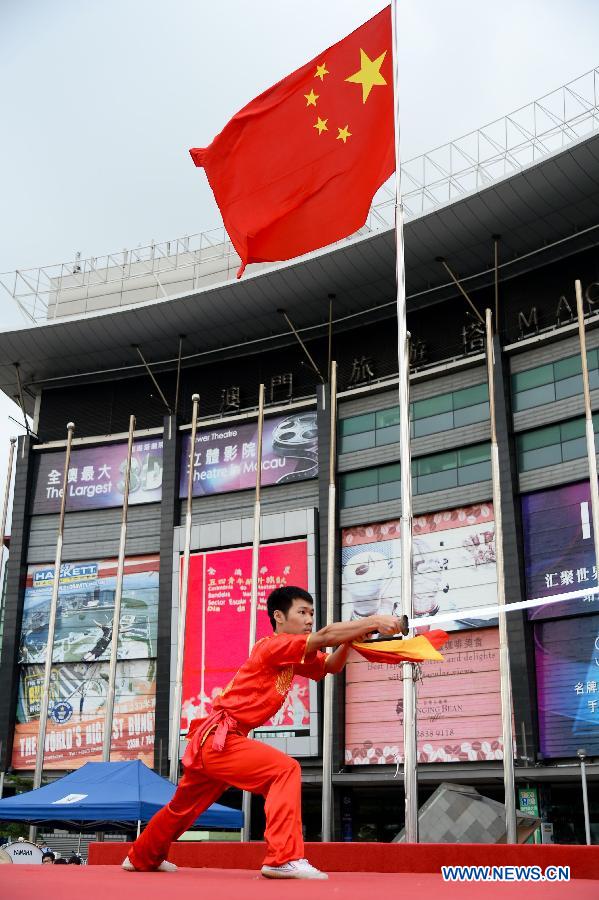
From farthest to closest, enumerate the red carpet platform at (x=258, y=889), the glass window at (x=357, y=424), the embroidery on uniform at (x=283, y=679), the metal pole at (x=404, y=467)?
the glass window at (x=357, y=424) < the metal pole at (x=404, y=467) < the embroidery on uniform at (x=283, y=679) < the red carpet platform at (x=258, y=889)

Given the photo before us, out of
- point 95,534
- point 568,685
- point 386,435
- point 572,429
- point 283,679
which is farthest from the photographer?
point 95,534

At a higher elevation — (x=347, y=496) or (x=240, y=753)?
(x=347, y=496)

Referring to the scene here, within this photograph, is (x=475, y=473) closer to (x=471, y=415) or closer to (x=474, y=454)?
(x=474, y=454)

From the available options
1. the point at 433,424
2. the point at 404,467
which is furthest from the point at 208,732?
the point at 433,424

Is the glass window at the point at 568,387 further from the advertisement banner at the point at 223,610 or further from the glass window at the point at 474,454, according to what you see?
the advertisement banner at the point at 223,610

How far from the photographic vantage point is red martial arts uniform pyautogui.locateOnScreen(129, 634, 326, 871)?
239 inches

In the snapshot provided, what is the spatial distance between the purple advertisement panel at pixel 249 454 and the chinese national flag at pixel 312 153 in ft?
68.0

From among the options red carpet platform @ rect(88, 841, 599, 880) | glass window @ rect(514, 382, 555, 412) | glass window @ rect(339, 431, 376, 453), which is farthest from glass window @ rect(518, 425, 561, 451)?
red carpet platform @ rect(88, 841, 599, 880)

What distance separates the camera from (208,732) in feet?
Answer: 20.5

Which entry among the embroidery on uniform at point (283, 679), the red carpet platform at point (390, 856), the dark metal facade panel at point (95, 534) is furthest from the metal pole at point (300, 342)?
the embroidery on uniform at point (283, 679)

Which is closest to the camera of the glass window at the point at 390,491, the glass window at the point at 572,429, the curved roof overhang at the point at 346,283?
the glass window at the point at 572,429

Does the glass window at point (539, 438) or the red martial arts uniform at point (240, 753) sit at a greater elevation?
the glass window at point (539, 438)

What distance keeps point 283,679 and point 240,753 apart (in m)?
0.61

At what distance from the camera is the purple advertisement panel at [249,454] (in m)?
33.2
